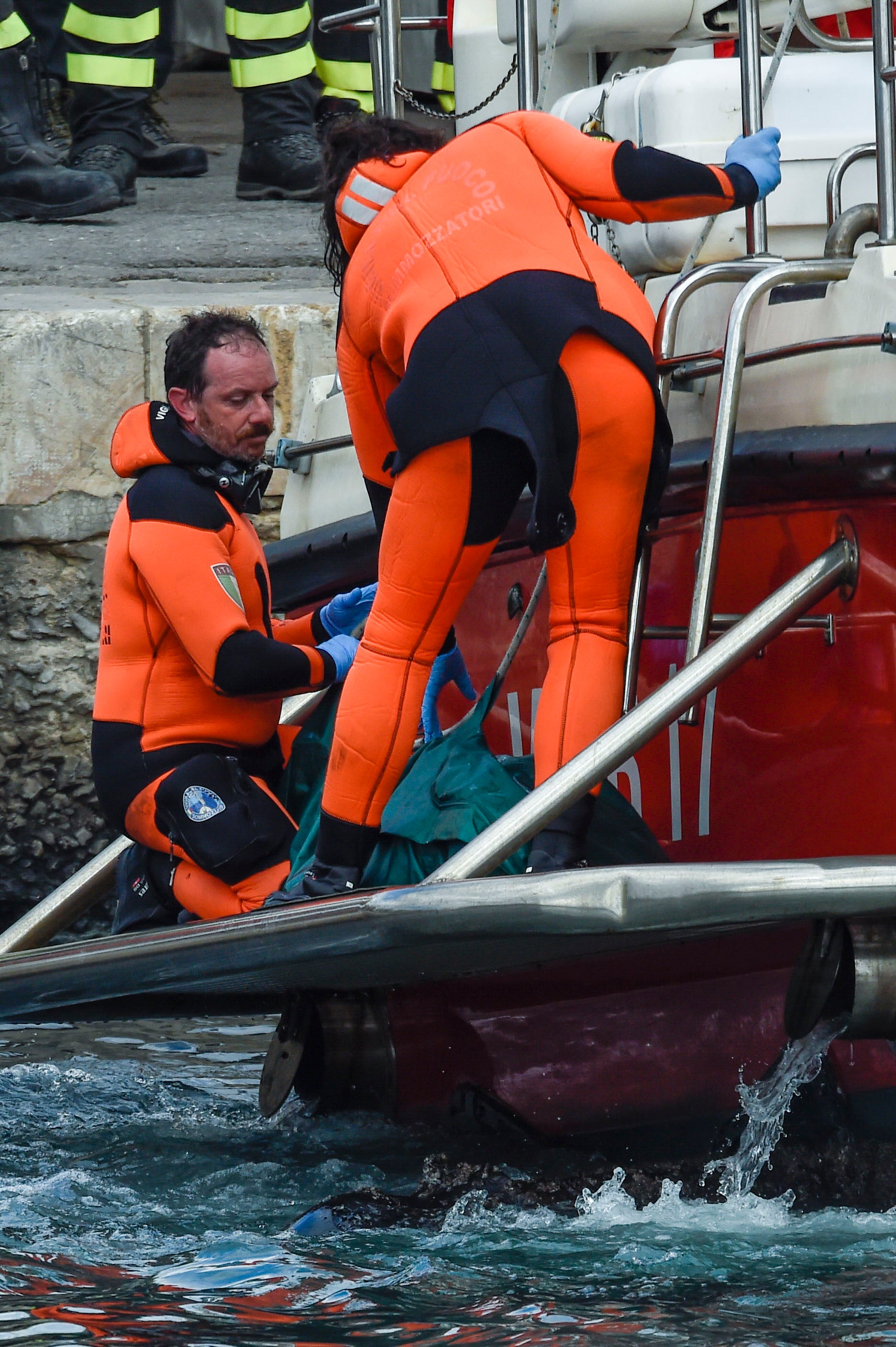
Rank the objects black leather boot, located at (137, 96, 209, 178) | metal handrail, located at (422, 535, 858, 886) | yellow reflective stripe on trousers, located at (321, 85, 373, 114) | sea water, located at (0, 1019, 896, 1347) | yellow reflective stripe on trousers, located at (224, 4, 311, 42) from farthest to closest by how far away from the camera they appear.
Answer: black leather boot, located at (137, 96, 209, 178)
yellow reflective stripe on trousers, located at (321, 85, 373, 114)
yellow reflective stripe on trousers, located at (224, 4, 311, 42)
metal handrail, located at (422, 535, 858, 886)
sea water, located at (0, 1019, 896, 1347)

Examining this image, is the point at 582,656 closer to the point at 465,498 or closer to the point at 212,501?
the point at 465,498

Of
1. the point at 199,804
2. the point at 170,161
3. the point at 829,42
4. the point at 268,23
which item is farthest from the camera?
the point at 170,161

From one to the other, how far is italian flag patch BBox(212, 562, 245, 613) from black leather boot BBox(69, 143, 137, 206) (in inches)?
160

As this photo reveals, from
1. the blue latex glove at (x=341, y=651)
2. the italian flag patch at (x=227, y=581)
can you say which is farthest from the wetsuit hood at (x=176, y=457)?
the blue latex glove at (x=341, y=651)

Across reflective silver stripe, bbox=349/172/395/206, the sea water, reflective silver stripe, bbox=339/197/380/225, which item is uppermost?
reflective silver stripe, bbox=349/172/395/206

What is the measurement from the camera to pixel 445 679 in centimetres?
334

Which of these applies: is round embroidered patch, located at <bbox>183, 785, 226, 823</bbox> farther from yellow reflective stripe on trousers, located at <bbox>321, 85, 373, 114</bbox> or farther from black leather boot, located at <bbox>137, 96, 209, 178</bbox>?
black leather boot, located at <bbox>137, 96, 209, 178</bbox>

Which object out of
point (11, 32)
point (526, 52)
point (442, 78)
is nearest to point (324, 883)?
point (526, 52)

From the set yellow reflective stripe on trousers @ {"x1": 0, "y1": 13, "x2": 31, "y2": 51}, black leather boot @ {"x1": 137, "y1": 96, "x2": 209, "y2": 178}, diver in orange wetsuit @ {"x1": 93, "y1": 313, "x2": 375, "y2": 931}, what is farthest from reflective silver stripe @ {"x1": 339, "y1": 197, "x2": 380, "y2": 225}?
black leather boot @ {"x1": 137, "y1": 96, "x2": 209, "y2": 178}

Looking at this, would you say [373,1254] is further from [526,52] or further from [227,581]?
[526,52]

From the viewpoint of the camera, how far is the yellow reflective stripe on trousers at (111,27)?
662cm

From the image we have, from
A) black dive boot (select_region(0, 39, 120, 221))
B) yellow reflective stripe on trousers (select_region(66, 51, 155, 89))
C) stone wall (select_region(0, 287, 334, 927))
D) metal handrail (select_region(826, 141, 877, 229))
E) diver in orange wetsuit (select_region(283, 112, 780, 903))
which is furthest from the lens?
yellow reflective stripe on trousers (select_region(66, 51, 155, 89))

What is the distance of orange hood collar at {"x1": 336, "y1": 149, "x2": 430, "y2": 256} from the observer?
294 cm

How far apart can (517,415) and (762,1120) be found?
1.08 metres
